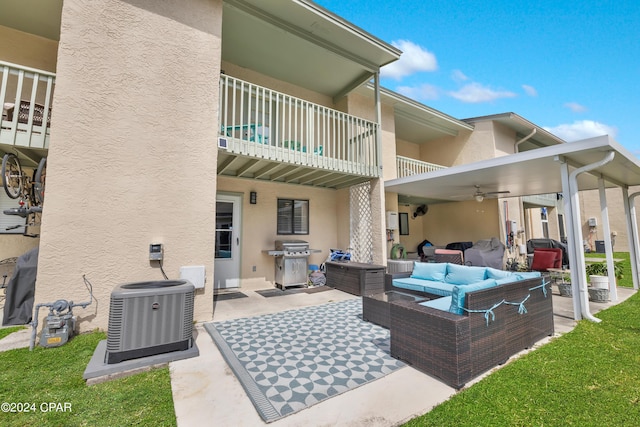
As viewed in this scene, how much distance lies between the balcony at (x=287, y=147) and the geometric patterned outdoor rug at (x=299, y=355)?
10.2ft

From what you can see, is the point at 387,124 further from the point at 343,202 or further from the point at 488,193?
the point at 488,193

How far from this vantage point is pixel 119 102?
4238 millimetres

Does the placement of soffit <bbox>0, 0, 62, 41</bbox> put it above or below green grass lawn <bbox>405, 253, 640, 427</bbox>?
above

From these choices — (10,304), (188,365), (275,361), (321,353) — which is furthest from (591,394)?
(10,304)

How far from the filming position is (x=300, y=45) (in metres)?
6.43

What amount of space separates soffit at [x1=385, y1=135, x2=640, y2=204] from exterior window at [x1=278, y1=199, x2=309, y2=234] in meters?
2.56

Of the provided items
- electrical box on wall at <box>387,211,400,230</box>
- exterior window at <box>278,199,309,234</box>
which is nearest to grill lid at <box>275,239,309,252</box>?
exterior window at <box>278,199,309,234</box>

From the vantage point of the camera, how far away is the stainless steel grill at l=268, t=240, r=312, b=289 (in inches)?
274

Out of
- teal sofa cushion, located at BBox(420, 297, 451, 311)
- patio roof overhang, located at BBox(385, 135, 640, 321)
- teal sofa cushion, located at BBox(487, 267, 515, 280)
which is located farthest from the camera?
patio roof overhang, located at BBox(385, 135, 640, 321)

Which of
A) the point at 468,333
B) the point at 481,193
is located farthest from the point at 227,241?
the point at 481,193

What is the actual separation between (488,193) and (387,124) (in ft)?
13.7

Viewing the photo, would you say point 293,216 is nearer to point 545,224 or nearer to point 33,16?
point 33,16

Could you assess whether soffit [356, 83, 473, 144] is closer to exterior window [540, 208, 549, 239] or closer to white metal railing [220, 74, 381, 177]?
white metal railing [220, 74, 381, 177]

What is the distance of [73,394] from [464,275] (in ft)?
17.0
